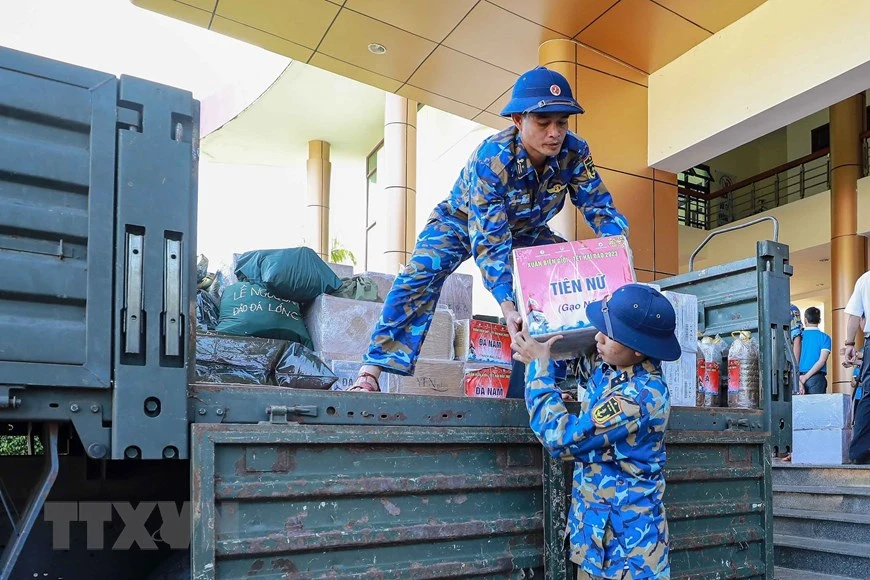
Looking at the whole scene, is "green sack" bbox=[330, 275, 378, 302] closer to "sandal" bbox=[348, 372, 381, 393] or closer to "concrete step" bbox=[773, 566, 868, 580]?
"sandal" bbox=[348, 372, 381, 393]

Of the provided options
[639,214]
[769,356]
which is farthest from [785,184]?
[769,356]

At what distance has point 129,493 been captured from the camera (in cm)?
257

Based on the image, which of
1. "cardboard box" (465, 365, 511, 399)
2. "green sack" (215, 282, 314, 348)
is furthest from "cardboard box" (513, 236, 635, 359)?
"green sack" (215, 282, 314, 348)

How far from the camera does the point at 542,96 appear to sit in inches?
109

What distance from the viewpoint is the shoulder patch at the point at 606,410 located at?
7.58ft

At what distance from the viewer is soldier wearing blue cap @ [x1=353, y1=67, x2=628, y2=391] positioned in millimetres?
2803

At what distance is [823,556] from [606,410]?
2880 millimetres

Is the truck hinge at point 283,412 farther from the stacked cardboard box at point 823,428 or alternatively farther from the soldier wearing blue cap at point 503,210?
the stacked cardboard box at point 823,428

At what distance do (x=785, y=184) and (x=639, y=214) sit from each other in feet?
34.1

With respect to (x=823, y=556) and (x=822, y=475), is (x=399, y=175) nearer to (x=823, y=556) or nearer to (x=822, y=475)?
(x=822, y=475)

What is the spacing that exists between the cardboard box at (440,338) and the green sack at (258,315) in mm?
742

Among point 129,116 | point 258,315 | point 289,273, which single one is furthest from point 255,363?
point 129,116

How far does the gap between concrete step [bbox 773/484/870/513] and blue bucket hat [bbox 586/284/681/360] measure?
2.98 m

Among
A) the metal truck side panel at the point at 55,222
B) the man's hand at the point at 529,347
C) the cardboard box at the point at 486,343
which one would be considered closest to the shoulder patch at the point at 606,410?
the man's hand at the point at 529,347
